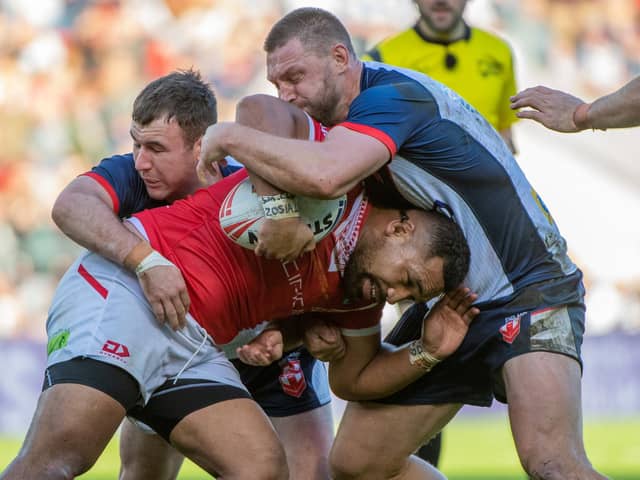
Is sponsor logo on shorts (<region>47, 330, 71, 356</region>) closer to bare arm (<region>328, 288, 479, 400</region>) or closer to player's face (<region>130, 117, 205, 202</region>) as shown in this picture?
player's face (<region>130, 117, 205, 202</region>)

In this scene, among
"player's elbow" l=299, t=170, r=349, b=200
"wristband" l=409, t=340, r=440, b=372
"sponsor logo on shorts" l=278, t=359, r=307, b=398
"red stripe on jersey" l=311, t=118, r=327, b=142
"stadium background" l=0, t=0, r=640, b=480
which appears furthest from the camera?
"stadium background" l=0, t=0, r=640, b=480

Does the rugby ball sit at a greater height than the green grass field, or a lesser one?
greater

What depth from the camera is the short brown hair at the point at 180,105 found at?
467cm

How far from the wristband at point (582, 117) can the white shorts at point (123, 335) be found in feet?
5.88

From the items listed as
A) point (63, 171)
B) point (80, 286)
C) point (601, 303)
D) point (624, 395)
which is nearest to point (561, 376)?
point (80, 286)

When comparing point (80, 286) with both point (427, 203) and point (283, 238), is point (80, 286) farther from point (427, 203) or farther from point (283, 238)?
point (427, 203)

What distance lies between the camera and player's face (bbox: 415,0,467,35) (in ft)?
24.1

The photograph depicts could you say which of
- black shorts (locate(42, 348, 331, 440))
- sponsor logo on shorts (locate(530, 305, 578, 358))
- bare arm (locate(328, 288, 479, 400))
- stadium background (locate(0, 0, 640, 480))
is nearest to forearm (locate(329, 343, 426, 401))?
bare arm (locate(328, 288, 479, 400))

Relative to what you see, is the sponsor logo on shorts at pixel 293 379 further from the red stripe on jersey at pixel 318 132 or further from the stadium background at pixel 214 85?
the stadium background at pixel 214 85

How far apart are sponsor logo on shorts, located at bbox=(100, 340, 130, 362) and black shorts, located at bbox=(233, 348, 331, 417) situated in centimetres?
124

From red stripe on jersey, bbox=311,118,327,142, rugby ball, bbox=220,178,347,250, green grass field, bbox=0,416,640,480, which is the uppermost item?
red stripe on jersey, bbox=311,118,327,142

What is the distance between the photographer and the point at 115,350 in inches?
164

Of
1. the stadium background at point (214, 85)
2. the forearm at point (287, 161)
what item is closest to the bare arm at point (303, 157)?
the forearm at point (287, 161)

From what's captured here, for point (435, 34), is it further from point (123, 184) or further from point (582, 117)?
point (123, 184)
